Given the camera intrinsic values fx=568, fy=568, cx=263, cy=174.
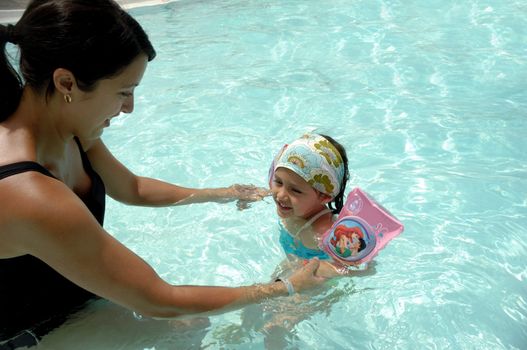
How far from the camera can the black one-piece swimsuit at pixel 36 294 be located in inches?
87.7

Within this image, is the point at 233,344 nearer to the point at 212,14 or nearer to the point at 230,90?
the point at 230,90

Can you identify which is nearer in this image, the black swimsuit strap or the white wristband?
the black swimsuit strap

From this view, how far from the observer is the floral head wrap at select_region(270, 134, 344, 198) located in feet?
10.7

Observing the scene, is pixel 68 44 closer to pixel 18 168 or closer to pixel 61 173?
pixel 18 168

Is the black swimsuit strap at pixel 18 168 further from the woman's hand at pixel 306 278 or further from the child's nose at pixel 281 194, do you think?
the child's nose at pixel 281 194

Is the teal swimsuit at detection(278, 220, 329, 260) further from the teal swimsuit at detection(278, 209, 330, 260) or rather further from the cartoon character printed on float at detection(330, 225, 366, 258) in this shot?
the cartoon character printed on float at detection(330, 225, 366, 258)

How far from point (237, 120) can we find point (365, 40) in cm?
356

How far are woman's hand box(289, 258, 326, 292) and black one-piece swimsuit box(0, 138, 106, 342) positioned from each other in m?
0.96

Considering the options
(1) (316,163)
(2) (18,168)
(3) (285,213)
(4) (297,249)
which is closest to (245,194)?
(3) (285,213)

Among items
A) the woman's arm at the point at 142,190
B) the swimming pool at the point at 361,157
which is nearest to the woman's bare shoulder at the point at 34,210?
the swimming pool at the point at 361,157

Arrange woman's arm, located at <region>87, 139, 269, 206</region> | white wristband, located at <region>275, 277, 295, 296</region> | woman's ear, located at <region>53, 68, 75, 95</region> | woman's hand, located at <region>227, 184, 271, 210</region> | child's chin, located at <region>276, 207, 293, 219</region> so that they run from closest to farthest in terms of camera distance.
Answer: woman's ear, located at <region>53, 68, 75, 95</region>
white wristband, located at <region>275, 277, 295, 296</region>
woman's arm, located at <region>87, 139, 269, 206</region>
child's chin, located at <region>276, 207, 293, 219</region>
woman's hand, located at <region>227, 184, 271, 210</region>

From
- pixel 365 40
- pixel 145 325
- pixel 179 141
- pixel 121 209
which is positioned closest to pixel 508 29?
pixel 365 40

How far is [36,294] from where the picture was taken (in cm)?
236

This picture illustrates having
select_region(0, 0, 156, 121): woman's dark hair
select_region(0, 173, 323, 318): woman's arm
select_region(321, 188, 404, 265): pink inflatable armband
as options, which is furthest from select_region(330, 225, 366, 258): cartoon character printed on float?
select_region(0, 0, 156, 121): woman's dark hair
